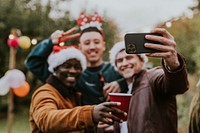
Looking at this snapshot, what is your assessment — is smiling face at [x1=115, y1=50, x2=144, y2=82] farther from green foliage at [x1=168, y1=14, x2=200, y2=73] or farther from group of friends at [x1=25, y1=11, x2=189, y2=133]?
green foliage at [x1=168, y1=14, x2=200, y2=73]

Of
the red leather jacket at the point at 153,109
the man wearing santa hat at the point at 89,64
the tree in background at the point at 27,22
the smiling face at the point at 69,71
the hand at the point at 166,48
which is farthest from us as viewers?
the tree in background at the point at 27,22

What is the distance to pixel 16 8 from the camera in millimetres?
11297

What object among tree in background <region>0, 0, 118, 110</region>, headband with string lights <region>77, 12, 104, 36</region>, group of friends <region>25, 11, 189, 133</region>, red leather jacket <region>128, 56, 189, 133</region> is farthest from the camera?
tree in background <region>0, 0, 118, 110</region>

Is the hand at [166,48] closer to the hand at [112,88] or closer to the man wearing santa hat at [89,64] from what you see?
the hand at [112,88]

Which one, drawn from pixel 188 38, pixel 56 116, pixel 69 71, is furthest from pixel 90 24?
pixel 188 38

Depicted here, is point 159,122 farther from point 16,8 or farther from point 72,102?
point 16,8

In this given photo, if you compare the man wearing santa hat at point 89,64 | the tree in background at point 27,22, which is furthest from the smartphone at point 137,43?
the tree in background at point 27,22

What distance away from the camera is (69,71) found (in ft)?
9.77

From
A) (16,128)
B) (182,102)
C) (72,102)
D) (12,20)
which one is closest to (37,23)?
(12,20)

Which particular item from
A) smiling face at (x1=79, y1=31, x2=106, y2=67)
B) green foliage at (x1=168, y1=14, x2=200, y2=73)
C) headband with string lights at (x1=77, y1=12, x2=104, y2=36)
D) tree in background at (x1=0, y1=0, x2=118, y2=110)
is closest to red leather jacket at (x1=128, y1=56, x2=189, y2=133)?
smiling face at (x1=79, y1=31, x2=106, y2=67)

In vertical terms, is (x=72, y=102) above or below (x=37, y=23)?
below

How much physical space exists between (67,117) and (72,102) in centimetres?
79

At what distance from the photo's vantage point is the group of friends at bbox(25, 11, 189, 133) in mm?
2025

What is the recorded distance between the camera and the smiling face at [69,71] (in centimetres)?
296
